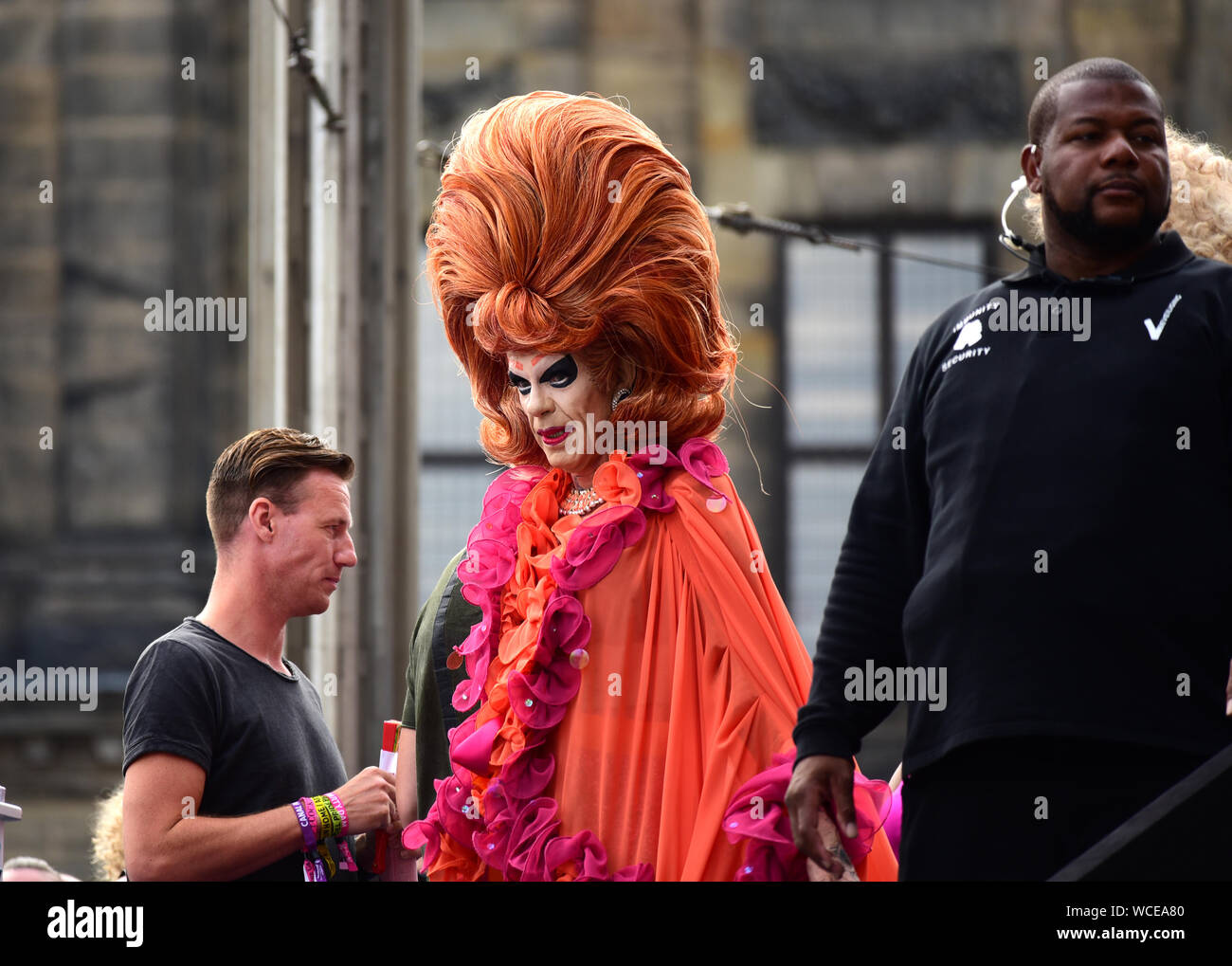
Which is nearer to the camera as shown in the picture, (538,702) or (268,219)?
(538,702)

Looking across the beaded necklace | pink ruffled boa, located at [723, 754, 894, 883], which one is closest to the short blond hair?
the beaded necklace

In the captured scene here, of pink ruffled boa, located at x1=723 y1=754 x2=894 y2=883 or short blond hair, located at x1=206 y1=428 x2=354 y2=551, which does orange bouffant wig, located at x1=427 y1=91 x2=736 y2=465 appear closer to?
short blond hair, located at x1=206 y1=428 x2=354 y2=551

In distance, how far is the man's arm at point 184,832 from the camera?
9.67ft

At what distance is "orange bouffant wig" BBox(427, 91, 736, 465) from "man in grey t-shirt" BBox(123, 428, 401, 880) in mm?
497

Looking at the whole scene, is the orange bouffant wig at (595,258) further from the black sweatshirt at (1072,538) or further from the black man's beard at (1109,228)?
the black man's beard at (1109,228)

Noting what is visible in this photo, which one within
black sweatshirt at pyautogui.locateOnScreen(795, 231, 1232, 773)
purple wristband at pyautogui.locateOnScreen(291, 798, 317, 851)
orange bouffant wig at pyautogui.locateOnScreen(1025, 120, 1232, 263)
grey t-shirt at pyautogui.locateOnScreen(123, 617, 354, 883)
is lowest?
purple wristband at pyautogui.locateOnScreen(291, 798, 317, 851)

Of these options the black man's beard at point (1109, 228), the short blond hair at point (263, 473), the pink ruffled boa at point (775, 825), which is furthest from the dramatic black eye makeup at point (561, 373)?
the black man's beard at point (1109, 228)

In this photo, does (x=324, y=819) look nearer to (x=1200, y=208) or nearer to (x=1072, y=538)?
(x=1072, y=538)

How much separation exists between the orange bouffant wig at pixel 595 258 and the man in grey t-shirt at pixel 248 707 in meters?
0.50

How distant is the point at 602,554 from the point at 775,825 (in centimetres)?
58

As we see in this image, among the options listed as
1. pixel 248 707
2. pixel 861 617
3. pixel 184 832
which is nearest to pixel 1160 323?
pixel 861 617

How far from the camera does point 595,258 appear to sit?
121 inches

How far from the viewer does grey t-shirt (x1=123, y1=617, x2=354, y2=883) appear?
9.82 ft
